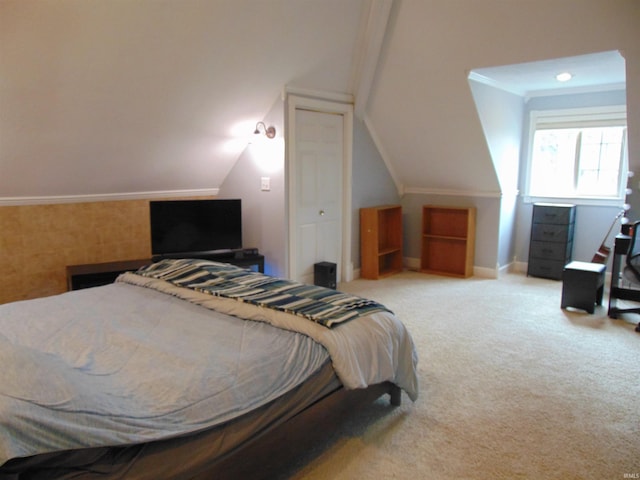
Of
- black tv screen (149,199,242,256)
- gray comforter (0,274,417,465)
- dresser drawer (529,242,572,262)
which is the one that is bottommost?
dresser drawer (529,242,572,262)

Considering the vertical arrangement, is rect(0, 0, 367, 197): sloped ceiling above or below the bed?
above

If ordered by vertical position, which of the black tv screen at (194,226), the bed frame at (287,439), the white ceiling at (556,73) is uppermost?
the white ceiling at (556,73)

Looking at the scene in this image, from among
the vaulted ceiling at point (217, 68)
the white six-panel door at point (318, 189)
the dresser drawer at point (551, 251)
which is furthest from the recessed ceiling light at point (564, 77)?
the white six-panel door at point (318, 189)

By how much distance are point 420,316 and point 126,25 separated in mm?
3206

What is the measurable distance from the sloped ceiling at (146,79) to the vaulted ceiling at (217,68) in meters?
0.01

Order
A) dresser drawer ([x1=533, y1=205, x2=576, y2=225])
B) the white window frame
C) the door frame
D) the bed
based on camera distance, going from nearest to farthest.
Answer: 1. the bed
2. the door frame
3. the white window frame
4. dresser drawer ([x1=533, y1=205, x2=576, y2=225])

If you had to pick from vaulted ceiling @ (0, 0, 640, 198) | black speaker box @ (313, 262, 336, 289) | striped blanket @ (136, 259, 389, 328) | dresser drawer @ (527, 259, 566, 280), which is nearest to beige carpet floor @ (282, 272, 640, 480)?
striped blanket @ (136, 259, 389, 328)

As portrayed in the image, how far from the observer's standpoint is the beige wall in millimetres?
3689

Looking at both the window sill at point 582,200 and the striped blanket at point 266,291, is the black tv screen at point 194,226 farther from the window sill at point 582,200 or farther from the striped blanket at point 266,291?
the window sill at point 582,200

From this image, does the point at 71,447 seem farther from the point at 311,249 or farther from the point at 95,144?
the point at 311,249

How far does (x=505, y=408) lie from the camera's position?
256 cm

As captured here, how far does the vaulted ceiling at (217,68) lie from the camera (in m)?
2.82

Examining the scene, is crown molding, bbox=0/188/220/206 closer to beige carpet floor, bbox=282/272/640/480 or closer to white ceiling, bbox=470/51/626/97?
beige carpet floor, bbox=282/272/640/480

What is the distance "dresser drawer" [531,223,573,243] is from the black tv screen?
11.4 feet
